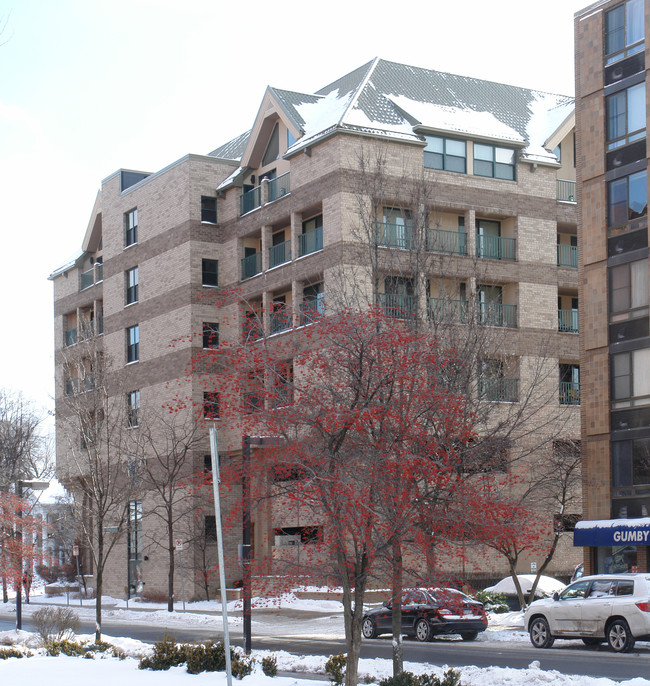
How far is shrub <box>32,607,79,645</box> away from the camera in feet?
81.1

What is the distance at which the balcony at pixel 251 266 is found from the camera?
46.1 m

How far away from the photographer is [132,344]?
51.8m

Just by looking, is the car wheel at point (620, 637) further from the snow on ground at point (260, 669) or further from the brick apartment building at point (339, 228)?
the brick apartment building at point (339, 228)

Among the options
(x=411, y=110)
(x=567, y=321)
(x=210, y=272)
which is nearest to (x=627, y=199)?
(x=567, y=321)

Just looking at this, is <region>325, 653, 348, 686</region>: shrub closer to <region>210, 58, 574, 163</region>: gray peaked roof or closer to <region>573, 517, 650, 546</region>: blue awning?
<region>573, 517, 650, 546</region>: blue awning

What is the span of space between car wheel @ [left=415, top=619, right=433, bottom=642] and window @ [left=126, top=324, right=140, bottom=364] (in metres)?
26.5

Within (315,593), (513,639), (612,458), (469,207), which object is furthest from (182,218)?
(513,639)

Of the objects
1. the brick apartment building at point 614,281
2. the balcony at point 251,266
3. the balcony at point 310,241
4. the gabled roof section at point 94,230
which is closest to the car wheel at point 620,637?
the brick apartment building at point 614,281

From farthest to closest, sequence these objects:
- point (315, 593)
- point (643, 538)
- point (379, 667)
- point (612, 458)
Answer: point (315, 593), point (612, 458), point (643, 538), point (379, 667)

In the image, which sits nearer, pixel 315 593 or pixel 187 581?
pixel 315 593

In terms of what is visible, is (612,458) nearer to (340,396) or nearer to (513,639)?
(513,639)

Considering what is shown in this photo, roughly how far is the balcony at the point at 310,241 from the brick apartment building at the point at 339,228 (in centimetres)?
9

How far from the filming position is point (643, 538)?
3162 centimetres

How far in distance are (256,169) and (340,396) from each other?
107 ft
